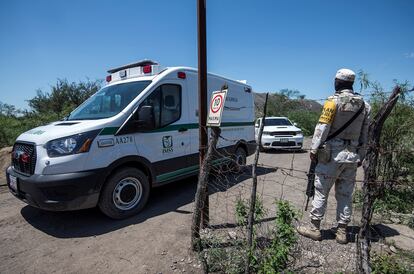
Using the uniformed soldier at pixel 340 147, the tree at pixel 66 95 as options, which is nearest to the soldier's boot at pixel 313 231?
the uniformed soldier at pixel 340 147

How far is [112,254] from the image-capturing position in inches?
131

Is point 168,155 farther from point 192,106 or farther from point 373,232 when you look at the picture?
point 373,232

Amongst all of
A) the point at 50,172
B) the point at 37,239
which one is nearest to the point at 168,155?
the point at 50,172

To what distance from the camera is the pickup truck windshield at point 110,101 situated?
4527mm

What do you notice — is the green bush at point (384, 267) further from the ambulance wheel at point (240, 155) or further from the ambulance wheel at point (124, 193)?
the ambulance wheel at point (240, 155)

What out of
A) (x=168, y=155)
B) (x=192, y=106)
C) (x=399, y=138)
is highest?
(x=192, y=106)

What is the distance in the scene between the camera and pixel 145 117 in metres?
4.31

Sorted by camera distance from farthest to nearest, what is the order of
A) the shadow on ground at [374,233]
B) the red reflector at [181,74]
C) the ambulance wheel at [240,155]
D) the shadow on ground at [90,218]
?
the ambulance wheel at [240,155] → the red reflector at [181,74] → the shadow on ground at [90,218] → the shadow on ground at [374,233]

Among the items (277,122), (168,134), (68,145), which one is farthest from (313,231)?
(277,122)

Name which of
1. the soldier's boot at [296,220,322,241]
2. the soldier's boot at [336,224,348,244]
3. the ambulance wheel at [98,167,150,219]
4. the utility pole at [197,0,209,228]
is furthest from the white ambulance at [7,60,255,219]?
the soldier's boot at [336,224,348,244]

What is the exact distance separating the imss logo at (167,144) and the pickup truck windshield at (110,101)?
35.9 inches

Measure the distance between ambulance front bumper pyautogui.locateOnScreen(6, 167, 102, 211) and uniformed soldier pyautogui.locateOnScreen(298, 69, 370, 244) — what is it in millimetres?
3053

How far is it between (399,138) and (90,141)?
5.17 meters

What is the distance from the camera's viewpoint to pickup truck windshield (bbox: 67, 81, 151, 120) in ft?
14.9
